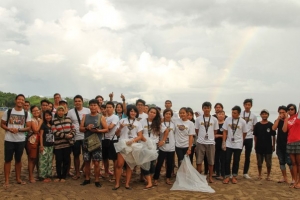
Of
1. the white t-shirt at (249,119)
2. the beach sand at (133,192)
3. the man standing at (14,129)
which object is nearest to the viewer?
the beach sand at (133,192)

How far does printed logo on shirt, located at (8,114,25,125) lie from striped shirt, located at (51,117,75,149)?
2.23 ft

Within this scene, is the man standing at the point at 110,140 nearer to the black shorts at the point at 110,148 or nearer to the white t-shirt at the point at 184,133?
the black shorts at the point at 110,148

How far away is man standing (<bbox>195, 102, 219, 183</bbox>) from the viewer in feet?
23.8

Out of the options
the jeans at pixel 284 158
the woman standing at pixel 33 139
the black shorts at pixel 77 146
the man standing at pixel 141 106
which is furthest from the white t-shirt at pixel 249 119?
the woman standing at pixel 33 139

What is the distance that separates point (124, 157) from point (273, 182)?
403 cm

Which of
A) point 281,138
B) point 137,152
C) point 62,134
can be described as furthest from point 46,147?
point 281,138

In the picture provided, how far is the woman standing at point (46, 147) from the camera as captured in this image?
687 centimetres

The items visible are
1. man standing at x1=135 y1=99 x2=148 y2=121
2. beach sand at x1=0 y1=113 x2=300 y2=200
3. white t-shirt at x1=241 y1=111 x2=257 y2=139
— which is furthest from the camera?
white t-shirt at x1=241 y1=111 x2=257 y2=139

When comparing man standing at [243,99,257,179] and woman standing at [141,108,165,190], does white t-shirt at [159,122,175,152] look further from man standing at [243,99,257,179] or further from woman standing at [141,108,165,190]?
man standing at [243,99,257,179]

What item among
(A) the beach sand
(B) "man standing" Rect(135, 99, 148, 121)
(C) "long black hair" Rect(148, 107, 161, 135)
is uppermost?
(B) "man standing" Rect(135, 99, 148, 121)

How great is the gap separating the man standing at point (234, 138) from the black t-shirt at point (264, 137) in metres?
0.49

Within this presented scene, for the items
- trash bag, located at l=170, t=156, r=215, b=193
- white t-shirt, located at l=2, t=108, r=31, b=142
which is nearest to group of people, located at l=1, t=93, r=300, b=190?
white t-shirt, located at l=2, t=108, r=31, b=142

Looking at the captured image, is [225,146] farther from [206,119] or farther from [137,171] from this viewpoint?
[137,171]

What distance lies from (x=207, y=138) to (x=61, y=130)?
11.5 feet
